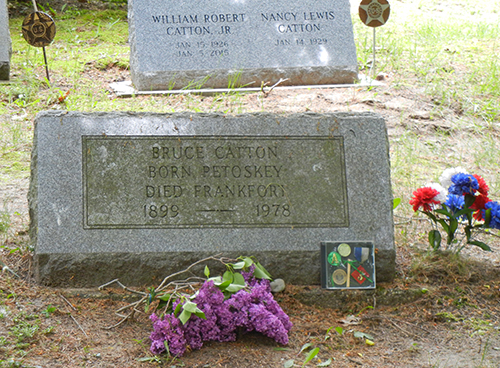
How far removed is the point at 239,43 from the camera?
6.01m

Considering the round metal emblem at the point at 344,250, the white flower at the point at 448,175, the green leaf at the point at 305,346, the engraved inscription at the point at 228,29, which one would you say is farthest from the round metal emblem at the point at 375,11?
the green leaf at the point at 305,346

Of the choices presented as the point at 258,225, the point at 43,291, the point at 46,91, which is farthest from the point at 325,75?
the point at 43,291

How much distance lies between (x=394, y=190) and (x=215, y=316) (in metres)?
2.26

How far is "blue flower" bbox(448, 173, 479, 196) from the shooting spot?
3004mm

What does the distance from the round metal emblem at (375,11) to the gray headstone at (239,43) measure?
0.22 metres

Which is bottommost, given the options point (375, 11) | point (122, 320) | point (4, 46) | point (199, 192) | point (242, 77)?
point (122, 320)

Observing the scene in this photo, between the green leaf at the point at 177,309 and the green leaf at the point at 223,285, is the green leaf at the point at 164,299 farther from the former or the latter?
the green leaf at the point at 223,285

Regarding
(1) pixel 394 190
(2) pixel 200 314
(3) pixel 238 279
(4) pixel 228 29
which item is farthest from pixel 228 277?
(4) pixel 228 29

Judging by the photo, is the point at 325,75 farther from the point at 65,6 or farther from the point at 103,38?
the point at 65,6

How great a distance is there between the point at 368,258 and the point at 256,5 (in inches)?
167

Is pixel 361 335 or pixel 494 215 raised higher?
pixel 494 215

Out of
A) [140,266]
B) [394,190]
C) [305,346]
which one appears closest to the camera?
[305,346]

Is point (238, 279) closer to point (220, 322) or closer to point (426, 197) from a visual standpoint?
point (220, 322)

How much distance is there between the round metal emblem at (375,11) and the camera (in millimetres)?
6102
